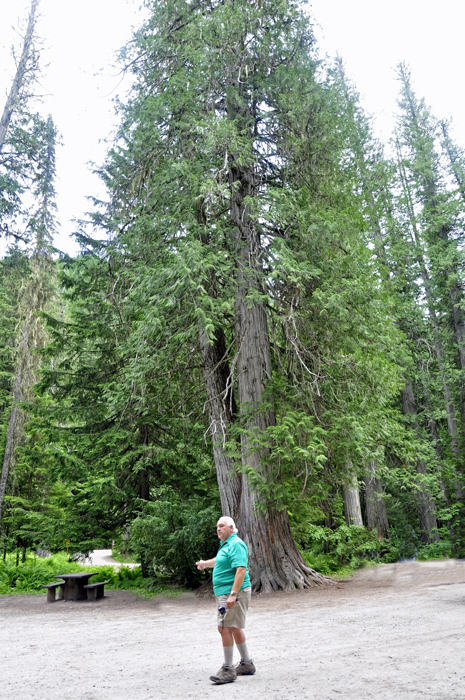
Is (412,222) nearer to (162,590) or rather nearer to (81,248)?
(81,248)

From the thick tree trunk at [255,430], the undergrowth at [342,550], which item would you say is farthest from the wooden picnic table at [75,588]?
the undergrowth at [342,550]

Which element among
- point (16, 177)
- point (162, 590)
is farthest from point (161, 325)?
point (16, 177)

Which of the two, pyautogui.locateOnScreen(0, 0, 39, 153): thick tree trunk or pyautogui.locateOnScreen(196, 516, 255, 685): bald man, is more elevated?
pyautogui.locateOnScreen(0, 0, 39, 153): thick tree trunk

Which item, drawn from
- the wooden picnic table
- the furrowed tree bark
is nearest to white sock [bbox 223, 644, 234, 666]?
the wooden picnic table

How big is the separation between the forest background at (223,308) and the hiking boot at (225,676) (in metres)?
4.10

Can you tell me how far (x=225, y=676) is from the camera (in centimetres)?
409

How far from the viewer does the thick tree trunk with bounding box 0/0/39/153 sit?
1405cm

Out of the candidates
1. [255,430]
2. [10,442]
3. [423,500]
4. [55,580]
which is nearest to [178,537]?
[255,430]

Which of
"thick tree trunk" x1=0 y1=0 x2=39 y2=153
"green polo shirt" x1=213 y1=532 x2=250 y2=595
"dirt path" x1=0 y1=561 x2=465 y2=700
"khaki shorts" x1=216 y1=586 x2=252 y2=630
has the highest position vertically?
"thick tree trunk" x1=0 y1=0 x2=39 y2=153

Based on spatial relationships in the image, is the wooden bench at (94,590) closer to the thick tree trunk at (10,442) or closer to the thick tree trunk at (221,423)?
the thick tree trunk at (221,423)

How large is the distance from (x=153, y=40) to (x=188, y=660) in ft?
36.5

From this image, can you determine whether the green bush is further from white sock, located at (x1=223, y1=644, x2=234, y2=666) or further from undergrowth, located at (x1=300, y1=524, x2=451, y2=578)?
white sock, located at (x1=223, y1=644, x2=234, y2=666)

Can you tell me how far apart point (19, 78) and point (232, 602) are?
50.8 ft

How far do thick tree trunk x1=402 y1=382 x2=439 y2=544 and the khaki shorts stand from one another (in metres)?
15.8
